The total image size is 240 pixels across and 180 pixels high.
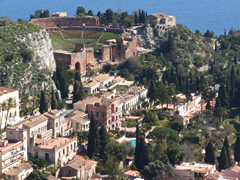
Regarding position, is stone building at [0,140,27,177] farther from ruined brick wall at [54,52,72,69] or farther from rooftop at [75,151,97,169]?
ruined brick wall at [54,52,72,69]

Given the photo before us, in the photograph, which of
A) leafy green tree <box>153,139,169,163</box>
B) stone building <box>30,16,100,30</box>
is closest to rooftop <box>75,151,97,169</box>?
leafy green tree <box>153,139,169,163</box>

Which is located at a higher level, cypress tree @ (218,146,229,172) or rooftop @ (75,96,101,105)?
rooftop @ (75,96,101,105)

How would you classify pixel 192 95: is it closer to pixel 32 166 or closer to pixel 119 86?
pixel 119 86

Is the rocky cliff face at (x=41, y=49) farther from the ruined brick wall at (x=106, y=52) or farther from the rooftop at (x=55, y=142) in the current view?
the rooftop at (x=55, y=142)

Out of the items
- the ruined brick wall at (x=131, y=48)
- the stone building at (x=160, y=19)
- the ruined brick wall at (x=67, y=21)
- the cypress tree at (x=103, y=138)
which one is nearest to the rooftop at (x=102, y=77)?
the ruined brick wall at (x=131, y=48)

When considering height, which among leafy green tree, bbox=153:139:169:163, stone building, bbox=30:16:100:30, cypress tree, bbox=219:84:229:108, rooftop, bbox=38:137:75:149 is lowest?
leafy green tree, bbox=153:139:169:163
